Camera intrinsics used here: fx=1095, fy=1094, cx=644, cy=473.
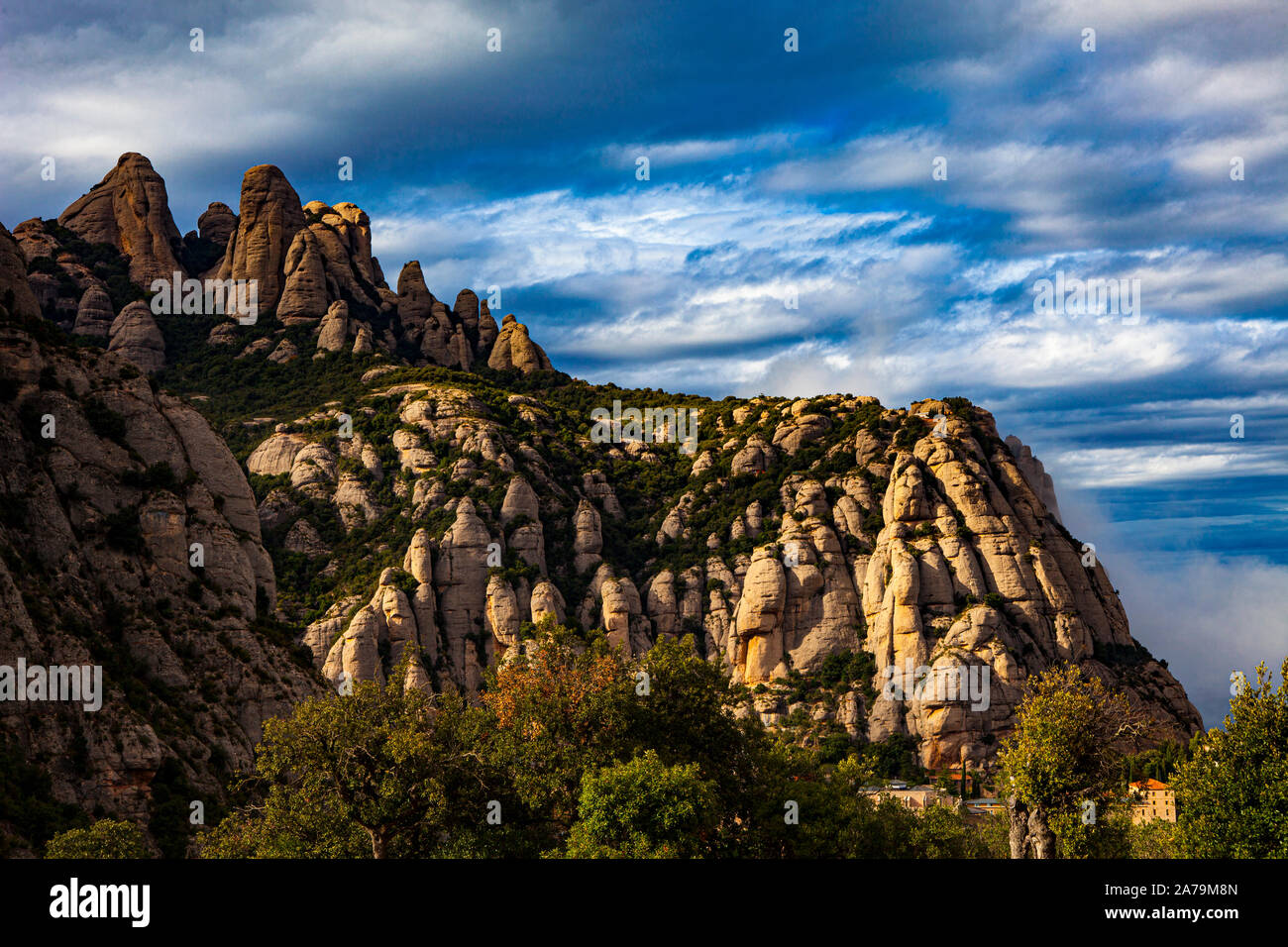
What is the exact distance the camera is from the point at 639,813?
38188 mm

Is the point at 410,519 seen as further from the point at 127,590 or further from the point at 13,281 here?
the point at 127,590

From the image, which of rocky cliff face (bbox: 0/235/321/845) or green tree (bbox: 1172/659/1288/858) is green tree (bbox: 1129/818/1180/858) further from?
rocky cliff face (bbox: 0/235/321/845)

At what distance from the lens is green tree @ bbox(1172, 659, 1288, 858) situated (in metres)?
38.2

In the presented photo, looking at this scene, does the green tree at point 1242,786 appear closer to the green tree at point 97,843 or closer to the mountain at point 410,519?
the green tree at point 97,843

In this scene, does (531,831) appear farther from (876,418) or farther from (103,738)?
(876,418)

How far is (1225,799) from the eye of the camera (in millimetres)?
39406

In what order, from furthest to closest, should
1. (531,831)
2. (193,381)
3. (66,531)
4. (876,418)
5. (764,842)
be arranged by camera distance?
(193,381) < (876,418) < (66,531) < (764,842) < (531,831)

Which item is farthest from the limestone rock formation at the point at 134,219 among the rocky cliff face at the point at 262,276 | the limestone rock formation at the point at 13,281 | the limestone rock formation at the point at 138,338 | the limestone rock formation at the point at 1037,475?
the limestone rock formation at the point at 1037,475

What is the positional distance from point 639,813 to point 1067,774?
675 inches

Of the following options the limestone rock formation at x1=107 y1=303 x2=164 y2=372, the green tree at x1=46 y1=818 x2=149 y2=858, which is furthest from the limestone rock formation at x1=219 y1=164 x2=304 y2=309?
the green tree at x1=46 y1=818 x2=149 y2=858

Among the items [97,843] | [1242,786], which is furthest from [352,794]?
[1242,786]

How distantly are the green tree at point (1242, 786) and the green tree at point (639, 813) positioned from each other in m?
17.9

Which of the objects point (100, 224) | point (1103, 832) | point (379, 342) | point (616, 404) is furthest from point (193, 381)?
point (1103, 832)

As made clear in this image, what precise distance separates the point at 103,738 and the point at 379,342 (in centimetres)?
12585
